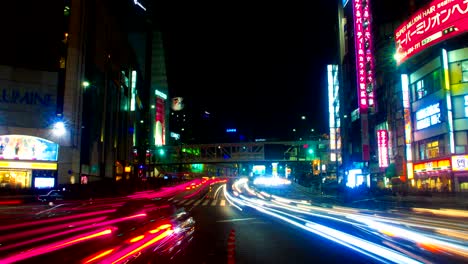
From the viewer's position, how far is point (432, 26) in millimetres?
43781

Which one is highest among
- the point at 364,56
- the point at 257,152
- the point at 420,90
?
the point at 364,56

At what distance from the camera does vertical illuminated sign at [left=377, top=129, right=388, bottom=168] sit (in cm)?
5538

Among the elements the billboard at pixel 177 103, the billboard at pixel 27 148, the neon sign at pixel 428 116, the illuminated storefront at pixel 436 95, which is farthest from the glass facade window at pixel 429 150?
the billboard at pixel 177 103

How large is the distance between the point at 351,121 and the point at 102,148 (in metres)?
40.2

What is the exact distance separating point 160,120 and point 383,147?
85956mm

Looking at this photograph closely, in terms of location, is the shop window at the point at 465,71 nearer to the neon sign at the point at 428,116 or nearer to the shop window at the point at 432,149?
the neon sign at the point at 428,116

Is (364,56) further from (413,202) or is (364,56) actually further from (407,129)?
(413,202)

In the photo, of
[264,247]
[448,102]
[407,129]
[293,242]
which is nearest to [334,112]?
[407,129]

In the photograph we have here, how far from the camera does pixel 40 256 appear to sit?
919cm

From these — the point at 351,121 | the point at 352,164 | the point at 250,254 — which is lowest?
the point at 250,254

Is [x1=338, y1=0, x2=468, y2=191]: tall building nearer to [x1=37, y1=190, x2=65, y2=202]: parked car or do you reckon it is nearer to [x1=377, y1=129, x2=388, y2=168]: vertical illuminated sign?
[x1=377, y1=129, x2=388, y2=168]: vertical illuminated sign

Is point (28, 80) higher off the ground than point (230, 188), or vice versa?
point (28, 80)

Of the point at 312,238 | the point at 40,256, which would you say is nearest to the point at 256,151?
the point at 312,238

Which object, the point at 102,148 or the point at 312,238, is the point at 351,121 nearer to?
the point at 102,148
